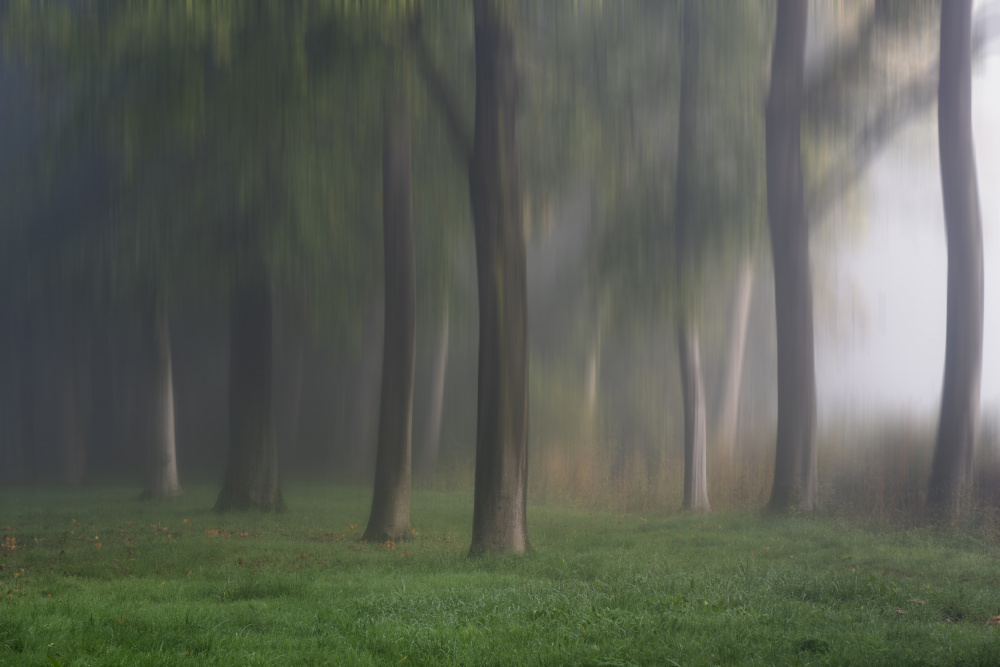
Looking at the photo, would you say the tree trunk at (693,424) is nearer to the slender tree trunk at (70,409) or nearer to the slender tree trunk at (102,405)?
the slender tree trunk at (70,409)

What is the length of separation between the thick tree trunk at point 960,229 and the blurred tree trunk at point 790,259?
2108 mm

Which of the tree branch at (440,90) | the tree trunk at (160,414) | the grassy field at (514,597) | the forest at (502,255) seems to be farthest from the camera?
the tree trunk at (160,414)

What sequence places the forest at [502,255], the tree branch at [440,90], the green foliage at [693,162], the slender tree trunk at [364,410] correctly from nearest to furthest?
1. the forest at [502,255]
2. the tree branch at [440,90]
3. the green foliage at [693,162]
4. the slender tree trunk at [364,410]

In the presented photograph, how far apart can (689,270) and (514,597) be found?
34.4 feet

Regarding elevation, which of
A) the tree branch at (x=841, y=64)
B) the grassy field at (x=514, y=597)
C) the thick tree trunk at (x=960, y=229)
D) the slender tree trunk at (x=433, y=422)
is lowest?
the grassy field at (x=514, y=597)

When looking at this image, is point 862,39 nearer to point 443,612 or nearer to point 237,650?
point 443,612

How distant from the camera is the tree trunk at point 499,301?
34.4 feet

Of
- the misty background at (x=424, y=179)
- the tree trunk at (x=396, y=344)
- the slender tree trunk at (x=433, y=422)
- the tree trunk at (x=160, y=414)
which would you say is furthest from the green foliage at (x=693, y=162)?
the tree trunk at (x=160, y=414)

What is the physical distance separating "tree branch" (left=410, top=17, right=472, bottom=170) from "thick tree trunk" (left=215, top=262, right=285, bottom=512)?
5.15 meters

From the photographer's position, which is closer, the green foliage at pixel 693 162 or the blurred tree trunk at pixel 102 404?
the green foliage at pixel 693 162

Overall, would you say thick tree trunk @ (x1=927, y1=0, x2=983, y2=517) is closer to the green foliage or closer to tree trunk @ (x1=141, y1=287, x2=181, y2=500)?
the green foliage

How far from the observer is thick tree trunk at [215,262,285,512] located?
16.4 m

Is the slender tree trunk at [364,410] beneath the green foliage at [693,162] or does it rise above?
beneath

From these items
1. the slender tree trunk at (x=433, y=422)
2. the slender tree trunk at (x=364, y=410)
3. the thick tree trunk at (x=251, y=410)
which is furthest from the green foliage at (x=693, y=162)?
the slender tree trunk at (x=364, y=410)
